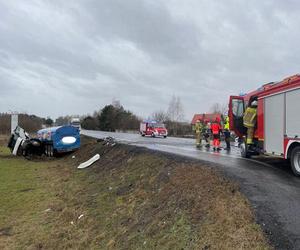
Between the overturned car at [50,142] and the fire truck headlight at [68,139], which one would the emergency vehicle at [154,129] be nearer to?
the overturned car at [50,142]

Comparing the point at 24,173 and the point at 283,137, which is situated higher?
the point at 283,137

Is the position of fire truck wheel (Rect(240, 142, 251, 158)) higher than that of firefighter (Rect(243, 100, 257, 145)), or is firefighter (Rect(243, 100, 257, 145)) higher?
firefighter (Rect(243, 100, 257, 145))

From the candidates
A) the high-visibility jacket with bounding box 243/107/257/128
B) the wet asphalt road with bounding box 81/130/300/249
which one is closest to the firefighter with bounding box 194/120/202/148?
the high-visibility jacket with bounding box 243/107/257/128

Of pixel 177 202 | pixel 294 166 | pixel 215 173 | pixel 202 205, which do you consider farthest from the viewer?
pixel 294 166

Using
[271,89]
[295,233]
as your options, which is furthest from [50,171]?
[295,233]

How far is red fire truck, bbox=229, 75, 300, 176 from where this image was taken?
1115 cm

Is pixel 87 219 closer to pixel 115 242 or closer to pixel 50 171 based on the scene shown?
pixel 115 242

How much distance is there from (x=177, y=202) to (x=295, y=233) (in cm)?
291

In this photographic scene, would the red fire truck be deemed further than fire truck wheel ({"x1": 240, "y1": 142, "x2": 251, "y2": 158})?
No

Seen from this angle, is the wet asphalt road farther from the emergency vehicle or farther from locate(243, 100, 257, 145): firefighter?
the emergency vehicle

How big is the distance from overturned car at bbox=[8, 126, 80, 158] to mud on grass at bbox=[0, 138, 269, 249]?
1097cm

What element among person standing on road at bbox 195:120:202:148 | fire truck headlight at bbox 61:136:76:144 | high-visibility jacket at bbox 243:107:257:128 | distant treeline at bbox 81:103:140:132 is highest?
distant treeline at bbox 81:103:140:132

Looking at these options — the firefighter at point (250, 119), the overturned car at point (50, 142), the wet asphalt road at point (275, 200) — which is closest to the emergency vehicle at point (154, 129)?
the overturned car at point (50, 142)

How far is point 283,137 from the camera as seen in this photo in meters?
11.8
